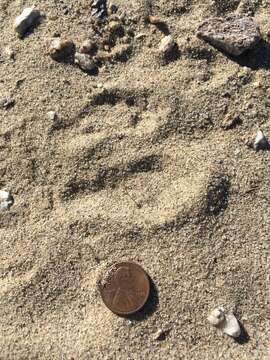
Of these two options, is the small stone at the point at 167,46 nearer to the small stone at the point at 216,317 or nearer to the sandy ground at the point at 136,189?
the sandy ground at the point at 136,189

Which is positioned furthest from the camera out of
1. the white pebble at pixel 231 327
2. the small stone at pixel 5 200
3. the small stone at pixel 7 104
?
the small stone at pixel 7 104

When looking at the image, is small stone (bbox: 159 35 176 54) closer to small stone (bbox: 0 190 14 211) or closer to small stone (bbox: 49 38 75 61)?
small stone (bbox: 49 38 75 61)

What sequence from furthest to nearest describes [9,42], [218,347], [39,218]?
1. [9,42]
2. [39,218]
3. [218,347]

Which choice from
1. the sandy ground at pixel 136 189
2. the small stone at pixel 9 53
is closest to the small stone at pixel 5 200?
the sandy ground at pixel 136 189

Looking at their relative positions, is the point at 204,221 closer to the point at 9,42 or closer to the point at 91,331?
the point at 91,331

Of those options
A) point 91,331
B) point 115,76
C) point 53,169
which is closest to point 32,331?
point 91,331
